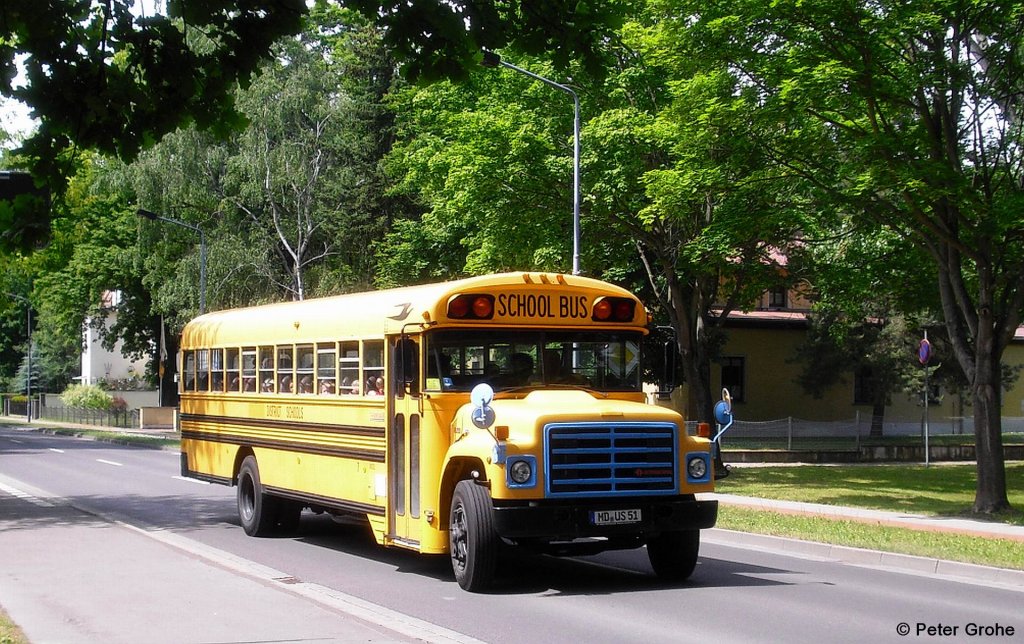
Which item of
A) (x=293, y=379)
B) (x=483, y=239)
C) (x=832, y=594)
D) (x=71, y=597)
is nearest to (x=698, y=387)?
(x=483, y=239)

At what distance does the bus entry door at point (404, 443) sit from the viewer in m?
12.2

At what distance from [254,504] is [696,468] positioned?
717 centimetres

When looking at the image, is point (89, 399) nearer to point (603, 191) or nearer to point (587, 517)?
point (603, 191)

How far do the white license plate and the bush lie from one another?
61.6m

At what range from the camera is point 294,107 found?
45500mm

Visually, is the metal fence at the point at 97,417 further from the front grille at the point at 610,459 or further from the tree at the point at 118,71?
the tree at the point at 118,71

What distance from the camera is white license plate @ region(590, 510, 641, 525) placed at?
1107 centimetres

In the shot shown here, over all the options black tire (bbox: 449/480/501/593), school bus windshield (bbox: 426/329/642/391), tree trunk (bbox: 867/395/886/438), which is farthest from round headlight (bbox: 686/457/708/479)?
tree trunk (bbox: 867/395/886/438)

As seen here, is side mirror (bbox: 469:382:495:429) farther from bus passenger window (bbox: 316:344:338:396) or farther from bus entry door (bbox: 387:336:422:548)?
bus passenger window (bbox: 316:344:338:396)

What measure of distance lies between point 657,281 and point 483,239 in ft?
18.5

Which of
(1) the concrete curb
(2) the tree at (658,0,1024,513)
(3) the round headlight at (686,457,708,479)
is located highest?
(2) the tree at (658,0,1024,513)

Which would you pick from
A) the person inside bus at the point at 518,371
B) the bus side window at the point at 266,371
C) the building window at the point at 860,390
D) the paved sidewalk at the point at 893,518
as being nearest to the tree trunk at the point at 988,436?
the paved sidewalk at the point at 893,518

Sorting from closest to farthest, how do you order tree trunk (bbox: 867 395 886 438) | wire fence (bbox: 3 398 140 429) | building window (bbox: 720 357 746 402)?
tree trunk (bbox: 867 395 886 438) → building window (bbox: 720 357 746 402) → wire fence (bbox: 3 398 140 429)

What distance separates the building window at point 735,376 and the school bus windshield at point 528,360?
132 feet
